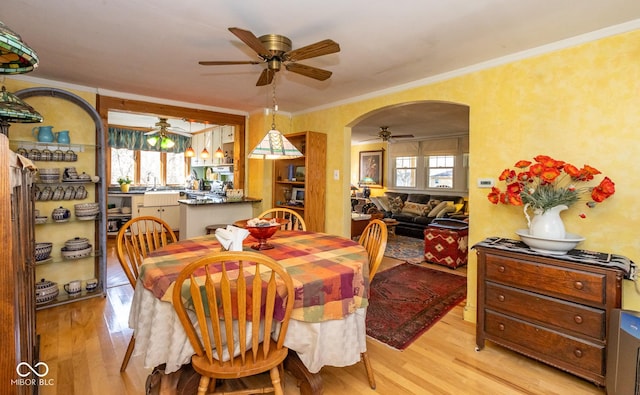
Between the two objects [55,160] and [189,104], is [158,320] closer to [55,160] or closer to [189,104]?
[55,160]

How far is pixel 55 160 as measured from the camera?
10.4 feet

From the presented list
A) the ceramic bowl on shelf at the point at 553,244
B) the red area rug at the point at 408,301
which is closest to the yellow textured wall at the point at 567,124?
the ceramic bowl on shelf at the point at 553,244

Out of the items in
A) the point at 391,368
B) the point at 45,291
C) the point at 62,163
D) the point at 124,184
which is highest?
the point at 62,163

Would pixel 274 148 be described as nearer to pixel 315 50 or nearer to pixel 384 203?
pixel 315 50

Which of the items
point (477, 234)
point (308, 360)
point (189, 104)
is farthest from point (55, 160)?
point (477, 234)

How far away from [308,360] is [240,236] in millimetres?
737

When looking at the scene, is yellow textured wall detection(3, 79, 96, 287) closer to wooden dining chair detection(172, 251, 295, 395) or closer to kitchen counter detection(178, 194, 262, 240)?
kitchen counter detection(178, 194, 262, 240)

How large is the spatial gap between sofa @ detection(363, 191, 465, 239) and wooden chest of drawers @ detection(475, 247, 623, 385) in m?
4.04

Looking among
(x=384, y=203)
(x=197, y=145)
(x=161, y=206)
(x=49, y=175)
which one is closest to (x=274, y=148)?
(x=49, y=175)

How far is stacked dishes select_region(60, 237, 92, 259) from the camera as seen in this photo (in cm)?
317

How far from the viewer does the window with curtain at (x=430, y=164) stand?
6.98m

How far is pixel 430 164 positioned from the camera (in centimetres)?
759

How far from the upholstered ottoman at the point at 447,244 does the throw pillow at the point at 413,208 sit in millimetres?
2040

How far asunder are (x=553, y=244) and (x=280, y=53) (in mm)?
2202
